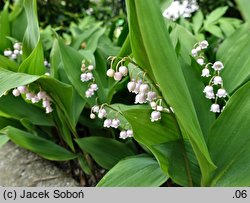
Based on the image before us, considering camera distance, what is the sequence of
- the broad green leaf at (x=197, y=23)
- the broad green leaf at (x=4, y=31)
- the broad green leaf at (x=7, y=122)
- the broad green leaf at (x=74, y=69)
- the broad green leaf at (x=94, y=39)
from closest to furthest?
the broad green leaf at (x=74, y=69) → the broad green leaf at (x=7, y=122) → the broad green leaf at (x=94, y=39) → the broad green leaf at (x=4, y=31) → the broad green leaf at (x=197, y=23)

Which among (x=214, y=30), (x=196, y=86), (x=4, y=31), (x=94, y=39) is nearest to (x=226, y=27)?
(x=214, y=30)

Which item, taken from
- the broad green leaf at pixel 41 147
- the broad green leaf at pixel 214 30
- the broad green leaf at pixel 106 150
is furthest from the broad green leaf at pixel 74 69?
the broad green leaf at pixel 214 30

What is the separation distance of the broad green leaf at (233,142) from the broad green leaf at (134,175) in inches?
6.2

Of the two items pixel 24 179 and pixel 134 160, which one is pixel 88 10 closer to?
pixel 24 179

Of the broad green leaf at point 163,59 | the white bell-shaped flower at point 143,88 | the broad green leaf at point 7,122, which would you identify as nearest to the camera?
the broad green leaf at point 163,59

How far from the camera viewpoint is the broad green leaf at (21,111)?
1.32 m

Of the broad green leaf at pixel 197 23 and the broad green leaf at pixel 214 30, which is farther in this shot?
the broad green leaf at pixel 197 23

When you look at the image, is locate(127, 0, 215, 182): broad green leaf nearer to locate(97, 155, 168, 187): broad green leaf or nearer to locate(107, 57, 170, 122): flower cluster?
locate(107, 57, 170, 122): flower cluster

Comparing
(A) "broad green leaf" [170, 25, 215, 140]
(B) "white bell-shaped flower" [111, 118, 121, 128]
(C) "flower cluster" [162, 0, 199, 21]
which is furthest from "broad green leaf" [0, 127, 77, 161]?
(C) "flower cluster" [162, 0, 199, 21]

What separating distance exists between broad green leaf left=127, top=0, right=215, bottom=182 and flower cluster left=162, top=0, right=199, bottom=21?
120cm

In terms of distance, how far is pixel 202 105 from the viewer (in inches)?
41.5

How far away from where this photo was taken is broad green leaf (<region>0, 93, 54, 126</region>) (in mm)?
1321

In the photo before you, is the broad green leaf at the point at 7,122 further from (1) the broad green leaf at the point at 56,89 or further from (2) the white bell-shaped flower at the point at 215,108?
(2) the white bell-shaped flower at the point at 215,108
